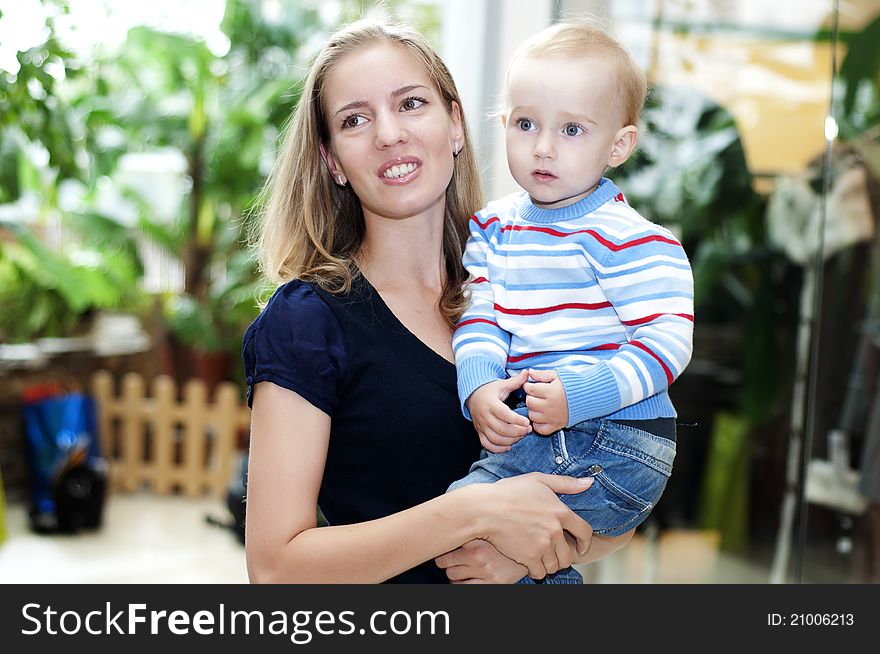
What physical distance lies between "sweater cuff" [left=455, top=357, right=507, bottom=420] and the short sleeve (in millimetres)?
152

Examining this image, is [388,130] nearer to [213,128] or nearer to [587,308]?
[587,308]

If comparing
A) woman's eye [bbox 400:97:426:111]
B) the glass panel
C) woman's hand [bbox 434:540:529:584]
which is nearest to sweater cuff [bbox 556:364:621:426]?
woman's hand [bbox 434:540:529:584]

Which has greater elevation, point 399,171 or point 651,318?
point 399,171

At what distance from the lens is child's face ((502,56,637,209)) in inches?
43.8

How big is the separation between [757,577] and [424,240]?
234cm

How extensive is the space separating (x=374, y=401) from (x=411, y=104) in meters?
0.39

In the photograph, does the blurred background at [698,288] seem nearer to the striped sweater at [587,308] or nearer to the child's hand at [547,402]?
the striped sweater at [587,308]

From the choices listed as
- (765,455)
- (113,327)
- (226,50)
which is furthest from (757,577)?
(113,327)

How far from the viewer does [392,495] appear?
1.26 metres

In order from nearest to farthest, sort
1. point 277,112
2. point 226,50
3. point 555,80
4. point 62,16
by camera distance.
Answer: point 555,80 → point 62,16 → point 277,112 → point 226,50

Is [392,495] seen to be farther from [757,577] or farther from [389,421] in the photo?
[757,577]

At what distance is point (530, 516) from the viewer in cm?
115

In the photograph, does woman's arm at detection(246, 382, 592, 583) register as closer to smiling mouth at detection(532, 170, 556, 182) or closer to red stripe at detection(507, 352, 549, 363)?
red stripe at detection(507, 352, 549, 363)

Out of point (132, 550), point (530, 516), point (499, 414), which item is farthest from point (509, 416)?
point (132, 550)
